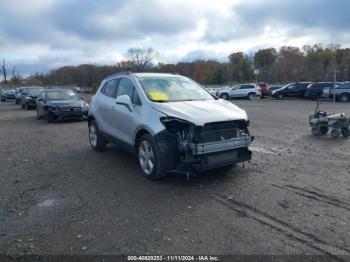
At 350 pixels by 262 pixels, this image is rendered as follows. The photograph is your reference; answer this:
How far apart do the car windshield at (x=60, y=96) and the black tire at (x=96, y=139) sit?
851cm

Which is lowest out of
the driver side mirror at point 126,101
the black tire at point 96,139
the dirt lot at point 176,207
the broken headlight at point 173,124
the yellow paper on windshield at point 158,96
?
the dirt lot at point 176,207

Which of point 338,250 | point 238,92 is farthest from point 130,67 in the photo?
point 338,250

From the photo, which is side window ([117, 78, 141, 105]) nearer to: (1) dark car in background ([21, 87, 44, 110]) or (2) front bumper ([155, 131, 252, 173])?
(2) front bumper ([155, 131, 252, 173])

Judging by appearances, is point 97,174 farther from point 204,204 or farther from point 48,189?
point 204,204

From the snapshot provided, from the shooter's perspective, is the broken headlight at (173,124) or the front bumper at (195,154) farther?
the broken headlight at (173,124)

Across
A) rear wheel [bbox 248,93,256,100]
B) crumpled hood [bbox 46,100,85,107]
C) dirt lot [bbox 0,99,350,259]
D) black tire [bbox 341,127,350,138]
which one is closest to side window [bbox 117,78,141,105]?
dirt lot [bbox 0,99,350,259]

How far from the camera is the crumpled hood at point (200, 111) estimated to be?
17.9 feet

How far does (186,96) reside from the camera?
6605mm

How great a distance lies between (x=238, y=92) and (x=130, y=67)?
53.3 m

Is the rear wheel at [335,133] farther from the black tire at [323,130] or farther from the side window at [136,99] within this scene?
the side window at [136,99]

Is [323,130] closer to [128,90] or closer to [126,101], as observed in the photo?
[128,90]

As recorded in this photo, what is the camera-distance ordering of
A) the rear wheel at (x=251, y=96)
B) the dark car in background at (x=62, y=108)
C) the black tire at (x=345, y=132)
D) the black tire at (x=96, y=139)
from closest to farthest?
1. the black tire at (x=96, y=139)
2. the black tire at (x=345, y=132)
3. the dark car in background at (x=62, y=108)
4. the rear wheel at (x=251, y=96)

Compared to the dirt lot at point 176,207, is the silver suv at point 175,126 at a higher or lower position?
higher

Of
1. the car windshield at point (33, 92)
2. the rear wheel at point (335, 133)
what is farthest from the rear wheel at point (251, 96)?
the rear wheel at point (335, 133)
